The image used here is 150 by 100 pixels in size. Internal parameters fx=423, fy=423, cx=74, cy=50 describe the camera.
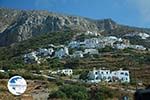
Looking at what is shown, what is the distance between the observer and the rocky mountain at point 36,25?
169 metres

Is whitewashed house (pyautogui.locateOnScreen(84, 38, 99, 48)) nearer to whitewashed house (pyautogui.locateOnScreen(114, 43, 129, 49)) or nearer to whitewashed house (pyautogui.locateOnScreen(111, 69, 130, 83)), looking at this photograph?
whitewashed house (pyautogui.locateOnScreen(114, 43, 129, 49))

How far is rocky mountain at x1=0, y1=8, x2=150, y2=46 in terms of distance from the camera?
169m

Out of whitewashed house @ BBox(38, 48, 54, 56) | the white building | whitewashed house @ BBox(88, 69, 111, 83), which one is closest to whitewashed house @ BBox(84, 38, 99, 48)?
whitewashed house @ BBox(38, 48, 54, 56)

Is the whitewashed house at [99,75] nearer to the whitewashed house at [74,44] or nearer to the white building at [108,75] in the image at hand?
the white building at [108,75]

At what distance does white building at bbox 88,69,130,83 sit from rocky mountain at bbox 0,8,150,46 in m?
95.3

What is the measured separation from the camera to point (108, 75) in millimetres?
66625

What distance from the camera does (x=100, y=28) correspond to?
19062 centimetres

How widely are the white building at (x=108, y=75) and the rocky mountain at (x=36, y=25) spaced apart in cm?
9527

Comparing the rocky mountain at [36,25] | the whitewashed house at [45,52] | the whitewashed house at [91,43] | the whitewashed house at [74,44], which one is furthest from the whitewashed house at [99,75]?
the rocky mountain at [36,25]

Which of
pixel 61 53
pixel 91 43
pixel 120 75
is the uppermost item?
pixel 91 43

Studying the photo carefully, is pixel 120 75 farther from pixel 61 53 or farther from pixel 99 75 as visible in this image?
pixel 61 53

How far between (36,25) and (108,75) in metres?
112

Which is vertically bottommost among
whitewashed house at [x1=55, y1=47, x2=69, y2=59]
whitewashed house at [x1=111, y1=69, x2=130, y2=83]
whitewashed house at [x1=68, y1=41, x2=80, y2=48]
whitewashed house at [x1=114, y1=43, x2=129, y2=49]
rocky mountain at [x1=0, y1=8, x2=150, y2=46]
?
whitewashed house at [x1=111, y1=69, x2=130, y2=83]

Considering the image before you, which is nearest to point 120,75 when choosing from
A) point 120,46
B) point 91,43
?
point 120,46
